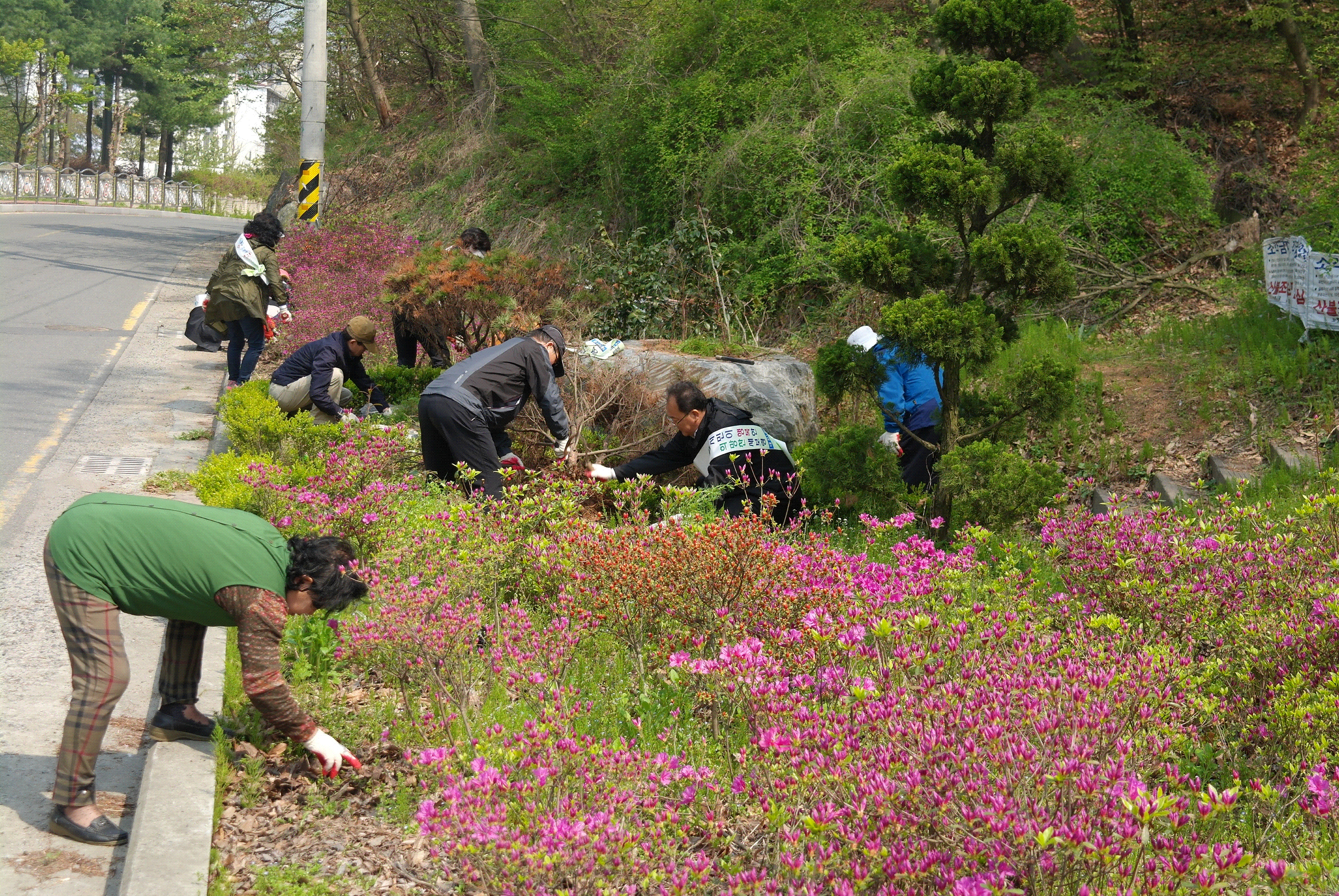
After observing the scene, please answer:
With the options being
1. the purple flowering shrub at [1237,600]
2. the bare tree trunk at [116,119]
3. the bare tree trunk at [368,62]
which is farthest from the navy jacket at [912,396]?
the bare tree trunk at [116,119]

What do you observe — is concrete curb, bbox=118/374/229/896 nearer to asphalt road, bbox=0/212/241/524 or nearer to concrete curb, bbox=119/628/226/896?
concrete curb, bbox=119/628/226/896

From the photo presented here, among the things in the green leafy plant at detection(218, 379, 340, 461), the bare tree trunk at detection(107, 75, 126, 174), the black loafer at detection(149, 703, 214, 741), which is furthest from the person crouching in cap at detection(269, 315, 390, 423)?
the bare tree trunk at detection(107, 75, 126, 174)

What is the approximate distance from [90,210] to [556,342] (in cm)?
4182

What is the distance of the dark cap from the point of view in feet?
22.0

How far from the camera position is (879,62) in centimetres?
1233

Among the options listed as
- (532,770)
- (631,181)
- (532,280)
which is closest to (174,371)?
(532,280)

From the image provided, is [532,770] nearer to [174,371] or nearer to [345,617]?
[345,617]

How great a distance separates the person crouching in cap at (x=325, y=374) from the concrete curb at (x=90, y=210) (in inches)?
1159

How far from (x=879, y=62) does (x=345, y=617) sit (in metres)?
9.93

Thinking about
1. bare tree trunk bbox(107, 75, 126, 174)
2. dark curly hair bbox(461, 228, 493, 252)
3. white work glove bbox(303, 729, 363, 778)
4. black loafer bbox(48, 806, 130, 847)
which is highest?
bare tree trunk bbox(107, 75, 126, 174)

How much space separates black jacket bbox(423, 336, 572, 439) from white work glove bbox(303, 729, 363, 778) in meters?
2.70

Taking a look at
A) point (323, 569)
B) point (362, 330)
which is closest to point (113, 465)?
point (362, 330)

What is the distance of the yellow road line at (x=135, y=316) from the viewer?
47.2 feet

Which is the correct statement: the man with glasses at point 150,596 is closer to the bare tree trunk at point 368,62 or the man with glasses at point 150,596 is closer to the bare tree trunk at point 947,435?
the bare tree trunk at point 947,435
